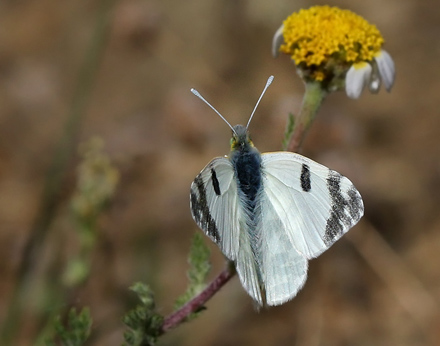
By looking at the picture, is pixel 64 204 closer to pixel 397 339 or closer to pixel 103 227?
pixel 103 227

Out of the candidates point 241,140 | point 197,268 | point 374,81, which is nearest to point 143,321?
point 197,268

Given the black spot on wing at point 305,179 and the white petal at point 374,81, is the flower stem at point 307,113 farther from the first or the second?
the black spot on wing at point 305,179

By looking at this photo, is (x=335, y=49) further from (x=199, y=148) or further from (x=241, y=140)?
(x=199, y=148)

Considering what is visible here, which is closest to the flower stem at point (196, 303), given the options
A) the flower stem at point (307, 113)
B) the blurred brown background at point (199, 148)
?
the flower stem at point (307, 113)

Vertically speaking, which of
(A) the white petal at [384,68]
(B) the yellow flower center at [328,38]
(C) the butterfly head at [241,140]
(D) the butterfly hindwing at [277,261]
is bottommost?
(D) the butterfly hindwing at [277,261]

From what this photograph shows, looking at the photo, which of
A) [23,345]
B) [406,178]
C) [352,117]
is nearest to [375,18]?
[352,117]

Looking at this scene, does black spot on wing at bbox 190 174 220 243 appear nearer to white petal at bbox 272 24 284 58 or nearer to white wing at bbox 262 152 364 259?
white wing at bbox 262 152 364 259

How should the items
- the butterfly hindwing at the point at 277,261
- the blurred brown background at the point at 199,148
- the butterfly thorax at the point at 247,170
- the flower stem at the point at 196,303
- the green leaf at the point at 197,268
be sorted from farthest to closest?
1. the blurred brown background at the point at 199,148
2. the green leaf at the point at 197,268
3. the flower stem at the point at 196,303
4. the butterfly thorax at the point at 247,170
5. the butterfly hindwing at the point at 277,261
